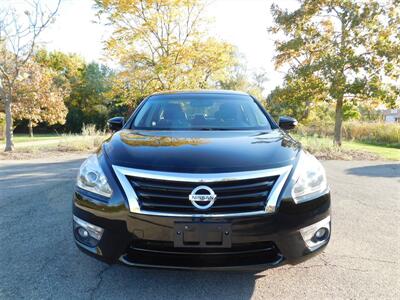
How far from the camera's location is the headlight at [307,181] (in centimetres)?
203

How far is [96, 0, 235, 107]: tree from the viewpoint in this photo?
12.8m

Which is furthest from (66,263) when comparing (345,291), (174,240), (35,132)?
(35,132)

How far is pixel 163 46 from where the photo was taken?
44.7ft

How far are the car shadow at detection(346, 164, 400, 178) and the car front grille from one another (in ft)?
19.9

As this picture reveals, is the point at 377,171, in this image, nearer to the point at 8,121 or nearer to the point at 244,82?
the point at 8,121

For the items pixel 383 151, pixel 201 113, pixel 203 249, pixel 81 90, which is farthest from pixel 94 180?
pixel 81 90

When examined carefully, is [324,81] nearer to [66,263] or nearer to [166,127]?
[166,127]

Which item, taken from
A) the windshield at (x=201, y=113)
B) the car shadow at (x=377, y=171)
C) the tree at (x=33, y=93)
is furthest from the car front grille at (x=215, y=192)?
the tree at (x=33, y=93)

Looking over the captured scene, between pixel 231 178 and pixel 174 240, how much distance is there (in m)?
0.53

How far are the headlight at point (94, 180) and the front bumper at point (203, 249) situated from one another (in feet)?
0.25

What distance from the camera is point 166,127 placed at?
3135mm

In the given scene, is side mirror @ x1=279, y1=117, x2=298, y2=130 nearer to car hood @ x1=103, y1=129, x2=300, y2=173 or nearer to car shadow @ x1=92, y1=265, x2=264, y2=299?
car hood @ x1=103, y1=129, x2=300, y2=173

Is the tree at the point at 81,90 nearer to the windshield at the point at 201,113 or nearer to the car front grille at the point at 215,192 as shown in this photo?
the windshield at the point at 201,113

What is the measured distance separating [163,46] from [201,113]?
11.2 metres
